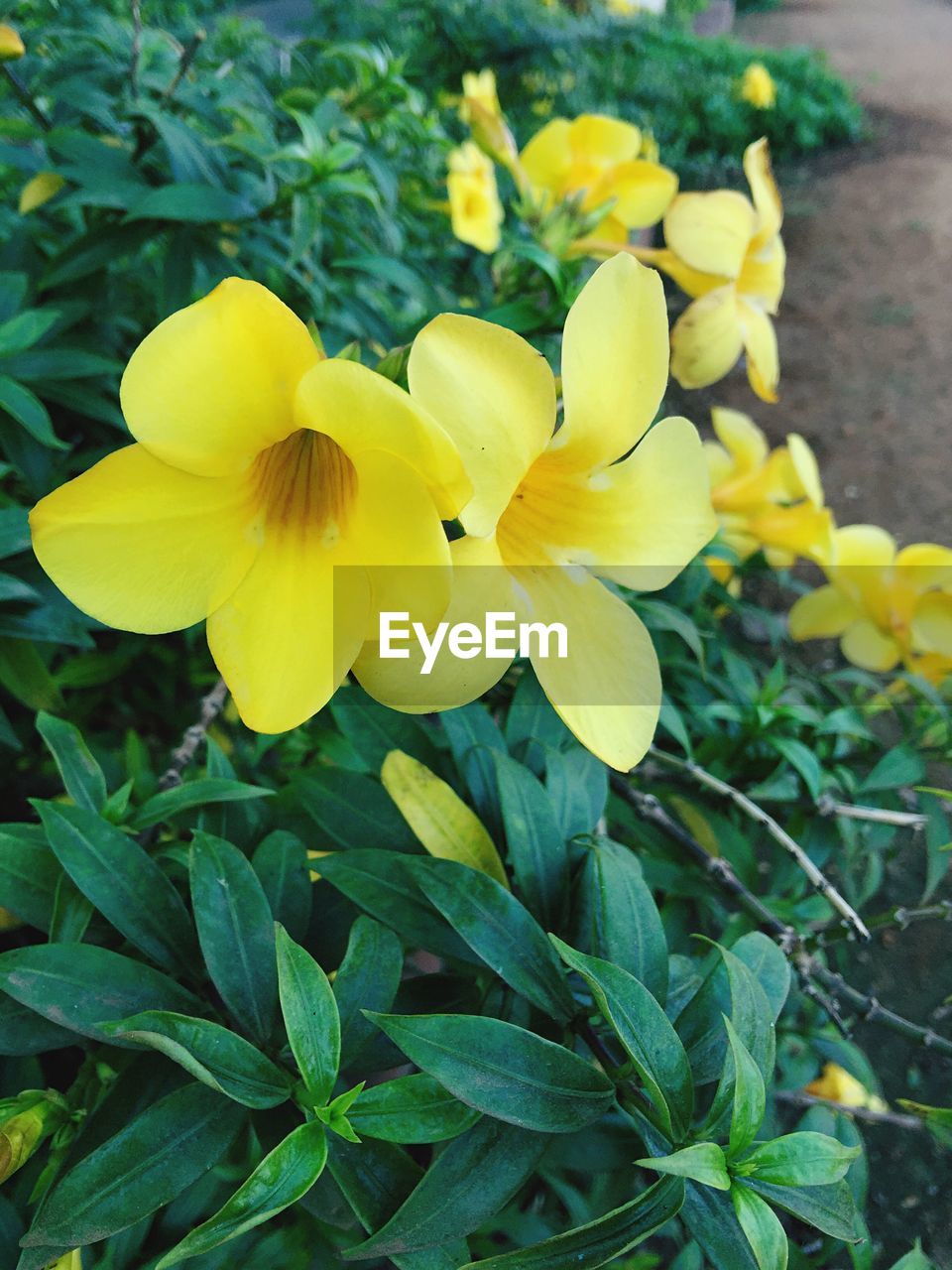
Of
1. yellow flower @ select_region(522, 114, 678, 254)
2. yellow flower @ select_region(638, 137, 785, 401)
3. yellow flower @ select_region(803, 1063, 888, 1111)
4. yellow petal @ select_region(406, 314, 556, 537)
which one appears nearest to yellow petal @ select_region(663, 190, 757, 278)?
yellow flower @ select_region(638, 137, 785, 401)

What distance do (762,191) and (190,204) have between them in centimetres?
49

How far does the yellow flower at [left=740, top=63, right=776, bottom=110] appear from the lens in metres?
3.42

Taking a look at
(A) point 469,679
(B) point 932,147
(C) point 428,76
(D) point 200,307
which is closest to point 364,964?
(A) point 469,679

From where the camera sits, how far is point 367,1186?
415 mm

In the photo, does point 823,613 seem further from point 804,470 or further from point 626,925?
point 626,925

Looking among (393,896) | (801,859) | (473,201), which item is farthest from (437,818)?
(473,201)

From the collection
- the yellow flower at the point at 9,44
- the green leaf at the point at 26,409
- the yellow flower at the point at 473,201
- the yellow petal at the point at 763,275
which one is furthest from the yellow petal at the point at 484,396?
the yellow flower at the point at 473,201

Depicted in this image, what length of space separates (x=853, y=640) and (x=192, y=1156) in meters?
0.82

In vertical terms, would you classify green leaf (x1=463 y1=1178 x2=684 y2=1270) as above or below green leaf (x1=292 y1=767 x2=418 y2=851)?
above

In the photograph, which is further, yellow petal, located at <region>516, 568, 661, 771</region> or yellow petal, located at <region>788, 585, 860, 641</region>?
yellow petal, located at <region>788, 585, 860, 641</region>

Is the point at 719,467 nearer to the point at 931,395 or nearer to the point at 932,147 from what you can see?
the point at 931,395

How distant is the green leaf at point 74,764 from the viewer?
21.2 inches

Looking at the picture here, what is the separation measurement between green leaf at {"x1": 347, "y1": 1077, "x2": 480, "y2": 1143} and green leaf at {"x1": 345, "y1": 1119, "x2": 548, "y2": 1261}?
0.01m

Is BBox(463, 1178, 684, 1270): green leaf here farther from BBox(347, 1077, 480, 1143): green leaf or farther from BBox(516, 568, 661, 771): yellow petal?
BBox(516, 568, 661, 771): yellow petal
